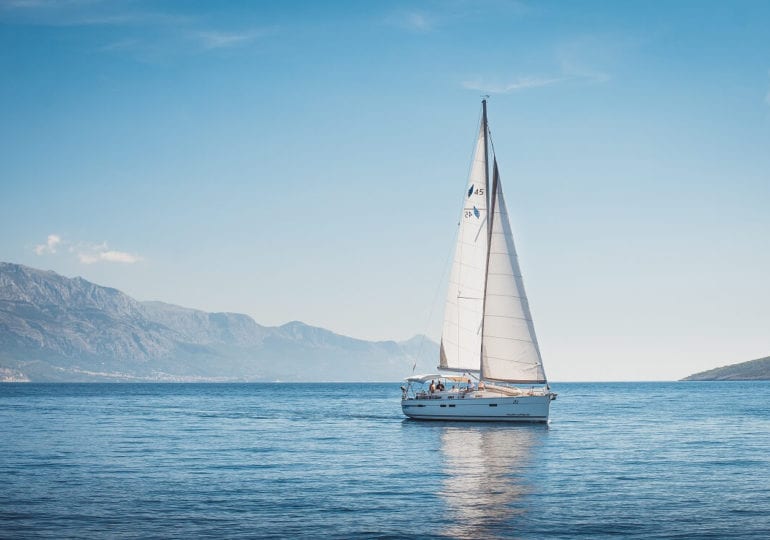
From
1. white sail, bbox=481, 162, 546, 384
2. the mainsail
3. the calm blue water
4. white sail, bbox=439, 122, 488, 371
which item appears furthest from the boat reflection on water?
white sail, bbox=439, 122, 488, 371

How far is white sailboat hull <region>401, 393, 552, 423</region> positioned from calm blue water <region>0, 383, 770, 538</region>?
1.76 m

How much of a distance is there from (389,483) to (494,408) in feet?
106

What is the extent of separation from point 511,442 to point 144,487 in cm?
2773

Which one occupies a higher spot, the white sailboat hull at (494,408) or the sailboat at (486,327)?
the sailboat at (486,327)

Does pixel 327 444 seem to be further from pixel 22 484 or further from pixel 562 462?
pixel 22 484

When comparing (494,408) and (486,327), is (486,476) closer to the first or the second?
(494,408)

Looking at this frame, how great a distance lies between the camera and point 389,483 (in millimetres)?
36094

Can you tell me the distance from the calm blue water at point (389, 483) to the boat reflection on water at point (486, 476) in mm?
108

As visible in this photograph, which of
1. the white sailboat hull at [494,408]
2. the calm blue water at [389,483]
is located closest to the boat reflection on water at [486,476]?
the calm blue water at [389,483]

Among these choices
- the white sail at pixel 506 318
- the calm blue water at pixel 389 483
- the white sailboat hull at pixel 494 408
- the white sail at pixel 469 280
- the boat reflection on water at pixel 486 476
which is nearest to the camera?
the calm blue water at pixel 389 483

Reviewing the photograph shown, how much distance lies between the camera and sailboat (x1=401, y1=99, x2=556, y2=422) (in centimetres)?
6775

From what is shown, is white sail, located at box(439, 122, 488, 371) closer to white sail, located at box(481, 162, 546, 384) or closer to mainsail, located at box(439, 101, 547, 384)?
mainsail, located at box(439, 101, 547, 384)

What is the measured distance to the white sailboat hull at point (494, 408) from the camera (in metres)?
66.9

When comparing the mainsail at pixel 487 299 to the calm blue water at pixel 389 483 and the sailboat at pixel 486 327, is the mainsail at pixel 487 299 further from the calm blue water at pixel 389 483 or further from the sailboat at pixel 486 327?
the calm blue water at pixel 389 483
